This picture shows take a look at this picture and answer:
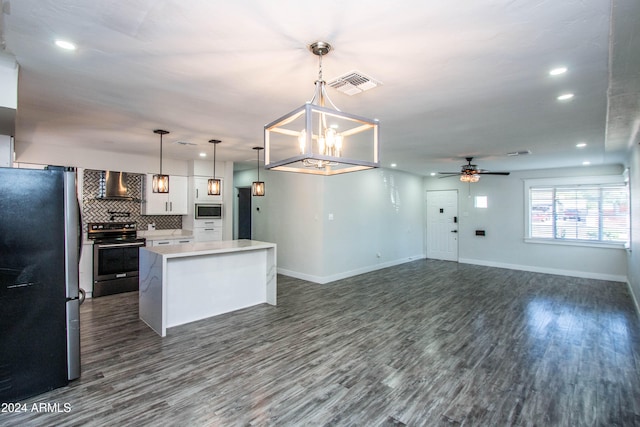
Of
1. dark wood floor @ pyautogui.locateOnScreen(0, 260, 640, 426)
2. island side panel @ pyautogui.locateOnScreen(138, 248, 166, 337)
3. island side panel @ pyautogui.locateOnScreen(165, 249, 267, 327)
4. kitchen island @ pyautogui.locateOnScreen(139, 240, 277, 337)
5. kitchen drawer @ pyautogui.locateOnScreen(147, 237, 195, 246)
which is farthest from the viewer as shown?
kitchen drawer @ pyautogui.locateOnScreen(147, 237, 195, 246)

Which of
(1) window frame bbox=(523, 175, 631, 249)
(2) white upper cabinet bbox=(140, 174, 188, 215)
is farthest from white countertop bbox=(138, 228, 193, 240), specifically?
(1) window frame bbox=(523, 175, 631, 249)

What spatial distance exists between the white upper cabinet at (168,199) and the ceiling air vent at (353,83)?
482 centimetres

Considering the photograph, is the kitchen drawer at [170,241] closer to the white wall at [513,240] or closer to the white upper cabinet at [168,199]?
the white upper cabinet at [168,199]

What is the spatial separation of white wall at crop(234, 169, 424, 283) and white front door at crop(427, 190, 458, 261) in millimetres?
1298

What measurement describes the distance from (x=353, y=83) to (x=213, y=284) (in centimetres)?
319

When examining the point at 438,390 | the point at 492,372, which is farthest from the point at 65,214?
the point at 492,372

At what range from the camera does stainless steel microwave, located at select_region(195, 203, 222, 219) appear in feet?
21.5

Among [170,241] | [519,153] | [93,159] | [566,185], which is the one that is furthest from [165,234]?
[566,185]

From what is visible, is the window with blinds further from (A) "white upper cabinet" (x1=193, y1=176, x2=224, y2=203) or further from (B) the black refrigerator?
(B) the black refrigerator

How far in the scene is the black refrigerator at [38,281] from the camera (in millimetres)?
2389

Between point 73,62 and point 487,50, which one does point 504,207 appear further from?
point 73,62

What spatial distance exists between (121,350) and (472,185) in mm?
8359

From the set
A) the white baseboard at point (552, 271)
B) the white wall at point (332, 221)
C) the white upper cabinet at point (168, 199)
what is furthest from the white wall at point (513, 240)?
the white upper cabinet at point (168, 199)

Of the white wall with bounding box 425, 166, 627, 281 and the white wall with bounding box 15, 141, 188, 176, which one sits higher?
the white wall with bounding box 15, 141, 188, 176
